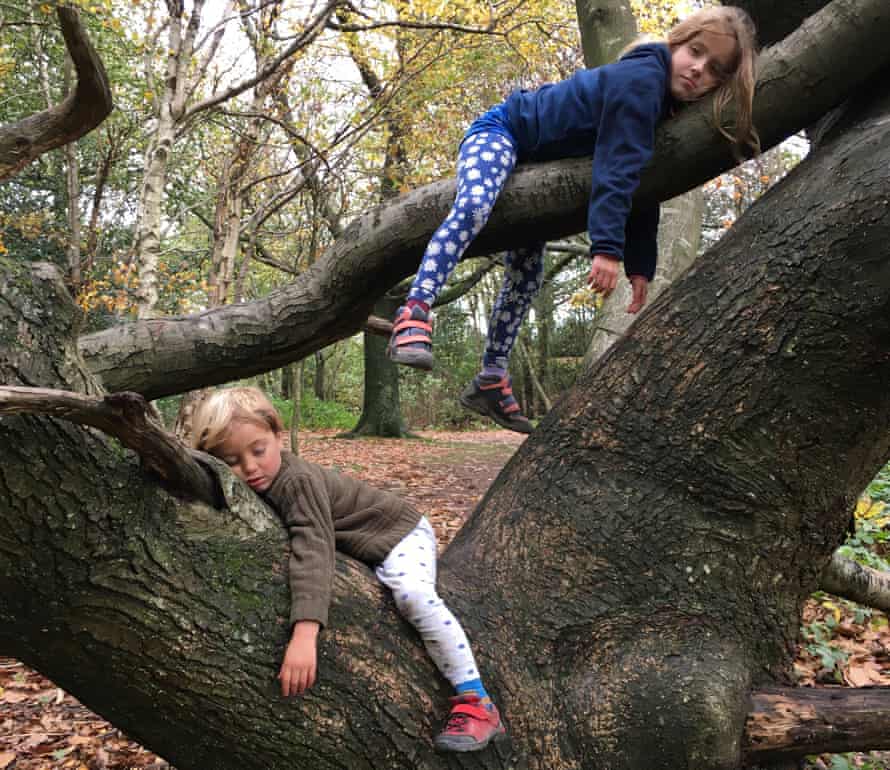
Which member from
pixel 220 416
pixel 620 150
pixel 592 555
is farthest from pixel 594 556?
pixel 620 150

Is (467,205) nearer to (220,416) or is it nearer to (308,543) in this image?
(220,416)

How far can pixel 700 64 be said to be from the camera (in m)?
2.28

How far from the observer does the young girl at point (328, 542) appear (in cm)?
168

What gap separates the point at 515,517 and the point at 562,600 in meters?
0.31

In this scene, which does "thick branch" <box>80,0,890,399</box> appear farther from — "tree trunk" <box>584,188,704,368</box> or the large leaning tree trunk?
"tree trunk" <box>584,188,704,368</box>

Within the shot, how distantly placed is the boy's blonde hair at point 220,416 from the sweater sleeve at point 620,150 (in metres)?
1.26

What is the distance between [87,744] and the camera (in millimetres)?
3193

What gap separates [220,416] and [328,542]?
1.72 ft

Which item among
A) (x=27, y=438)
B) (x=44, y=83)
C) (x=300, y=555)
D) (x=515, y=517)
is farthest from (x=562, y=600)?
(x=44, y=83)

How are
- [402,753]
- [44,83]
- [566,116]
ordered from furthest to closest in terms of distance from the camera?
[44,83], [566,116], [402,753]

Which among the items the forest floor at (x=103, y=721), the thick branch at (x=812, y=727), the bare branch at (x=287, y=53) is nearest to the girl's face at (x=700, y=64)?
the thick branch at (x=812, y=727)

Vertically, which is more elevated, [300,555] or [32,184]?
[32,184]

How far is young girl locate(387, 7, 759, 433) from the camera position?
2170 mm

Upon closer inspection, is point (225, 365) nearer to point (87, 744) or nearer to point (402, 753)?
point (402, 753)
